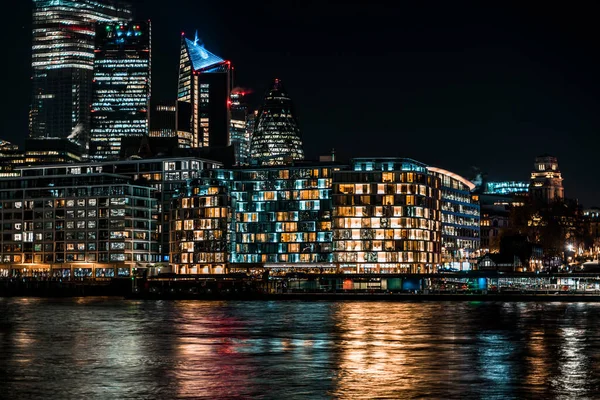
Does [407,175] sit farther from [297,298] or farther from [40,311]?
[40,311]

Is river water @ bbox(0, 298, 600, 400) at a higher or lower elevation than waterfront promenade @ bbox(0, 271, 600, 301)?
lower

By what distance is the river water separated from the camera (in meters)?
48.6

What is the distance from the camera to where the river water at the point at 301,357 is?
160 feet

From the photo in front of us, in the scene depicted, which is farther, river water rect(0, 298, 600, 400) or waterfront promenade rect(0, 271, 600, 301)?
waterfront promenade rect(0, 271, 600, 301)

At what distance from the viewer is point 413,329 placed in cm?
8500

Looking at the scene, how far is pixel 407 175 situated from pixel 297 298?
47.7m

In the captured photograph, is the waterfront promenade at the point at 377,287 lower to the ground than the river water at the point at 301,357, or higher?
higher

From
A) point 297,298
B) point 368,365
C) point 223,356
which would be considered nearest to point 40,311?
point 297,298

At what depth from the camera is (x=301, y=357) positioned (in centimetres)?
6278

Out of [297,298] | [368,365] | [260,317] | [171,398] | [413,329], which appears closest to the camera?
[171,398]

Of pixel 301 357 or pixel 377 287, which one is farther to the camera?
pixel 377 287

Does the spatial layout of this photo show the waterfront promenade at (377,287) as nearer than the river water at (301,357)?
No

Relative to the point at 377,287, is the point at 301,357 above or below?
below

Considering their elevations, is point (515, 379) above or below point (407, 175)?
below
